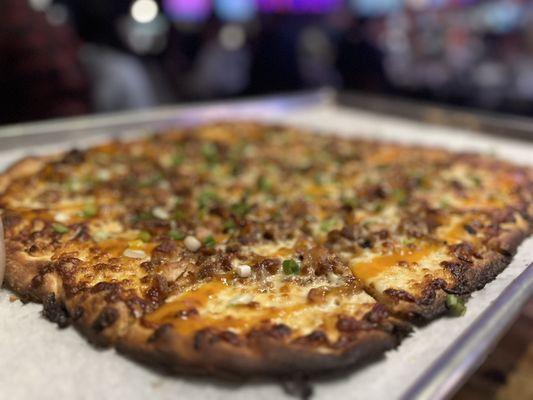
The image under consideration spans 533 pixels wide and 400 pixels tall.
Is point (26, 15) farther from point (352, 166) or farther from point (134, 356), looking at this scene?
point (134, 356)

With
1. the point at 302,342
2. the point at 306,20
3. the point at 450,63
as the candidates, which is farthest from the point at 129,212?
the point at 306,20

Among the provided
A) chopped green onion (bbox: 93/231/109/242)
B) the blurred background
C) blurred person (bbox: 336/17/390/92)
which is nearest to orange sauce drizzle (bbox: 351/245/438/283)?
Answer: chopped green onion (bbox: 93/231/109/242)

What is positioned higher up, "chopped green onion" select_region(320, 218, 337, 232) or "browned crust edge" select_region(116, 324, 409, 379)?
"browned crust edge" select_region(116, 324, 409, 379)

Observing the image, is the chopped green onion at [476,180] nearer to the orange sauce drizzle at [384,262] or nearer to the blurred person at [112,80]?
the orange sauce drizzle at [384,262]

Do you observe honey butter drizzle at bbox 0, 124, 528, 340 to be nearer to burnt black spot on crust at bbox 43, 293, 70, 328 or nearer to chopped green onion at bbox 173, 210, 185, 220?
chopped green onion at bbox 173, 210, 185, 220

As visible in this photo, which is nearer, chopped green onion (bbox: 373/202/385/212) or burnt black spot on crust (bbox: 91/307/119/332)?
burnt black spot on crust (bbox: 91/307/119/332)

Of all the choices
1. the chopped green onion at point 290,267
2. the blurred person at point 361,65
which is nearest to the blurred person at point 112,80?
the chopped green onion at point 290,267
